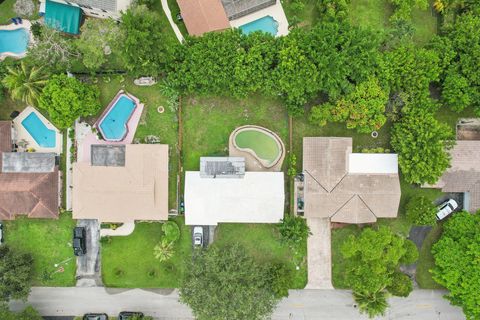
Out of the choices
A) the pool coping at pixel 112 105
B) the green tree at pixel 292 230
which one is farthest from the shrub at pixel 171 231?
the green tree at pixel 292 230

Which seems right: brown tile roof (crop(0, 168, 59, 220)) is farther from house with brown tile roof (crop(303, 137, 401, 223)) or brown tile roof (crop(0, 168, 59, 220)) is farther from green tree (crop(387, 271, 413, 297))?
green tree (crop(387, 271, 413, 297))

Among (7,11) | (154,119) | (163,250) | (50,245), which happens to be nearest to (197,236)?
(163,250)

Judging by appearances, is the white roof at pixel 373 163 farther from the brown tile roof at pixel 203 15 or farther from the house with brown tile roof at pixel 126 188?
the house with brown tile roof at pixel 126 188

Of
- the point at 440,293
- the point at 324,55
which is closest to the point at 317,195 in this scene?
the point at 324,55

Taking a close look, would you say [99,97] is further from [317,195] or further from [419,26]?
[419,26]

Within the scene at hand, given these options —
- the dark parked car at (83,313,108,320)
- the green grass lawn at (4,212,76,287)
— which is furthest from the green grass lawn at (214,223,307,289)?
the green grass lawn at (4,212,76,287)

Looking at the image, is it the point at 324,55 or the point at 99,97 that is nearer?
the point at 324,55
